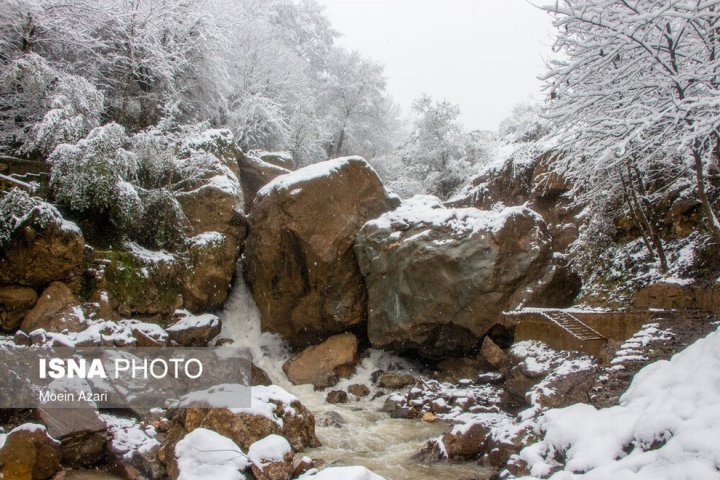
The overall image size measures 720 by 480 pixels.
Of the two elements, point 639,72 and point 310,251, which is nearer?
point 639,72

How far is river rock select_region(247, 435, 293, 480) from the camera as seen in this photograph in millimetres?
5459

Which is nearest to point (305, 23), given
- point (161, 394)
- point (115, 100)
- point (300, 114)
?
point (300, 114)

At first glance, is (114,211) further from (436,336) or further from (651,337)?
(651,337)

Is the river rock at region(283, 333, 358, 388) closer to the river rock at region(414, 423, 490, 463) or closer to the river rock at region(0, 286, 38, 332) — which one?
the river rock at region(414, 423, 490, 463)

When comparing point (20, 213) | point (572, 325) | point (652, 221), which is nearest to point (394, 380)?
point (572, 325)

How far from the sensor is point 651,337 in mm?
6203

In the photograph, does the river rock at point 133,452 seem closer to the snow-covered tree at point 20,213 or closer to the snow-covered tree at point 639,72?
the snow-covered tree at point 20,213

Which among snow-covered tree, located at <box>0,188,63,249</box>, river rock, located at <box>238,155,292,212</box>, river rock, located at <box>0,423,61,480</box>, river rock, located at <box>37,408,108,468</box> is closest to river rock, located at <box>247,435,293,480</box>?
river rock, located at <box>37,408,108,468</box>

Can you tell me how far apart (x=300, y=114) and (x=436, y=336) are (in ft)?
37.0

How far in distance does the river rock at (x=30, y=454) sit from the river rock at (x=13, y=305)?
3373mm

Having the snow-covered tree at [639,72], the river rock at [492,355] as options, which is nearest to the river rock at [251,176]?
the river rock at [492,355]

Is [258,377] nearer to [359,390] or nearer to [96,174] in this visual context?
[359,390]

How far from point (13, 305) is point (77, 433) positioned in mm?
3555

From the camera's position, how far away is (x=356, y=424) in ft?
27.2
